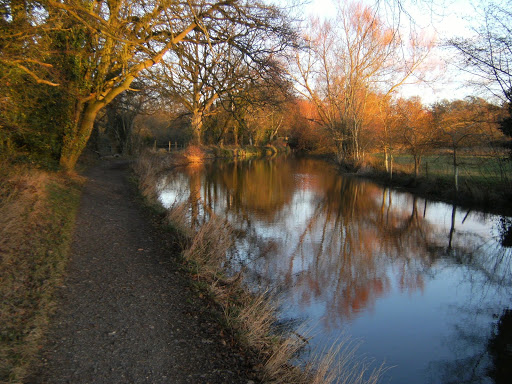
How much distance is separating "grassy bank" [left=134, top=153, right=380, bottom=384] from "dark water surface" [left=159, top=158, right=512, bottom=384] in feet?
1.83

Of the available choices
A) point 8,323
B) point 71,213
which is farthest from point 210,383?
point 71,213

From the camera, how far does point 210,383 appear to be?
339 centimetres

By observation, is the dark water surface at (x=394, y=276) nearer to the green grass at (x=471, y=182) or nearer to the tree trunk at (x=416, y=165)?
the green grass at (x=471, y=182)

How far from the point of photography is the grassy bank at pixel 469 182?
1421cm

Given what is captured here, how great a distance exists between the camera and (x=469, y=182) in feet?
53.5

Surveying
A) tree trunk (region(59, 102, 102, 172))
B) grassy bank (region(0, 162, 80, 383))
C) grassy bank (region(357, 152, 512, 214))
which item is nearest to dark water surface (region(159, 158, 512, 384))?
grassy bank (region(357, 152, 512, 214))

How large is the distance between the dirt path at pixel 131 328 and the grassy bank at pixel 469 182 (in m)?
13.4

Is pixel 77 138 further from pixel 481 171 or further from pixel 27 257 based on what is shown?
pixel 481 171

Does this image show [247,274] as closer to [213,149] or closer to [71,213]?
[71,213]

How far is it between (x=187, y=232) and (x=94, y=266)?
2.69 m

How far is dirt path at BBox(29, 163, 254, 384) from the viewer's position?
11.1 feet

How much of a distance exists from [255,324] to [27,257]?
3.52m

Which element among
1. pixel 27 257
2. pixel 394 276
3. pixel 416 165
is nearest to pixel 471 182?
pixel 416 165

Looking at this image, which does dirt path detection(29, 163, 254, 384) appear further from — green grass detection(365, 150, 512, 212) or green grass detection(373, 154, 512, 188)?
green grass detection(373, 154, 512, 188)
